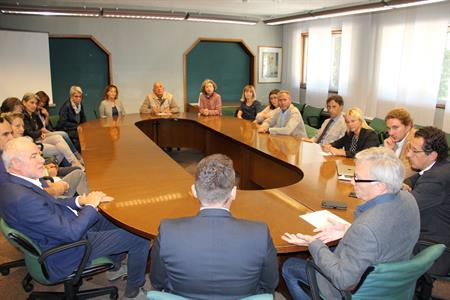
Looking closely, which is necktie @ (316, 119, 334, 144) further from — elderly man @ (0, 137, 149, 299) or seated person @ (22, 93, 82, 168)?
seated person @ (22, 93, 82, 168)

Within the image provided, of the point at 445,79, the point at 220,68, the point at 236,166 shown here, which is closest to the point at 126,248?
the point at 236,166

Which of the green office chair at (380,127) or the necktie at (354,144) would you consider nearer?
the necktie at (354,144)

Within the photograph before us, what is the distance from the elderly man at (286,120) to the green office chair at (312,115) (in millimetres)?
2695

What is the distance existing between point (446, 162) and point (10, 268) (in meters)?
3.27

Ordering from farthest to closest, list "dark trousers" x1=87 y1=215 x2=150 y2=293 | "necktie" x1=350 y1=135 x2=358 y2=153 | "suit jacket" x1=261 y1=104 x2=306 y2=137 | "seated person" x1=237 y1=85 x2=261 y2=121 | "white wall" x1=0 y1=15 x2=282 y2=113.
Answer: "white wall" x1=0 y1=15 x2=282 y2=113 → "seated person" x1=237 y1=85 x2=261 y2=121 → "suit jacket" x1=261 y1=104 x2=306 y2=137 → "necktie" x1=350 y1=135 x2=358 y2=153 → "dark trousers" x1=87 y1=215 x2=150 y2=293

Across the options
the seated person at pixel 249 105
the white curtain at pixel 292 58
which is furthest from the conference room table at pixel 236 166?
the white curtain at pixel 292 58

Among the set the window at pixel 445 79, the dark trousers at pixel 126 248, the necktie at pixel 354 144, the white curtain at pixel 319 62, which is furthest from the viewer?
the white curtain at pixel 319 62

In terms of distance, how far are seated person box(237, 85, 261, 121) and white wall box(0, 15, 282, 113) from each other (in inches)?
91.1

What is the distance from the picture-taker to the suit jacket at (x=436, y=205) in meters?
2.29

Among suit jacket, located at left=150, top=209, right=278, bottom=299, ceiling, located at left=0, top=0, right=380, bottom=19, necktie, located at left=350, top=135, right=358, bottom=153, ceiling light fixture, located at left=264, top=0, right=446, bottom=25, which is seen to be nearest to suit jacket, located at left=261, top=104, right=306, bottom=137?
necktie, located at left=350, top=135, right=358, bottom=153

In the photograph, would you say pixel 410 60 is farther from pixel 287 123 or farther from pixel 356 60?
pixel 287 123

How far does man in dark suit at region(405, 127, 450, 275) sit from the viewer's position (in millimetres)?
2289

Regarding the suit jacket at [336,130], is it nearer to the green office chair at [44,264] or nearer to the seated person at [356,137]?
the seated person at [356,137]

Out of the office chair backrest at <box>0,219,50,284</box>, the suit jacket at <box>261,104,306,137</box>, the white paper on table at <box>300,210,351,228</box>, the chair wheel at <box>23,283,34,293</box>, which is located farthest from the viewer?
the suit jacket at <box>261,104,306,137</box>
